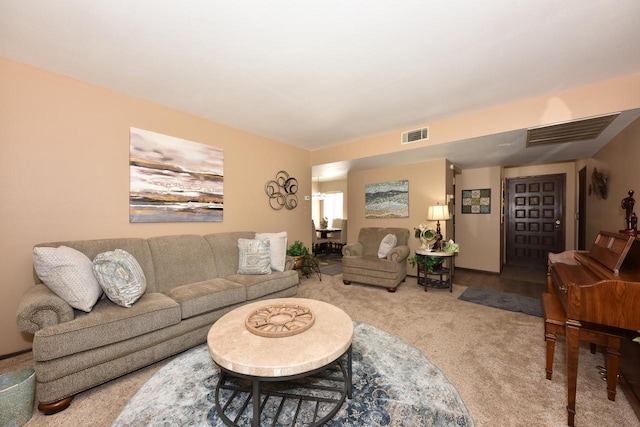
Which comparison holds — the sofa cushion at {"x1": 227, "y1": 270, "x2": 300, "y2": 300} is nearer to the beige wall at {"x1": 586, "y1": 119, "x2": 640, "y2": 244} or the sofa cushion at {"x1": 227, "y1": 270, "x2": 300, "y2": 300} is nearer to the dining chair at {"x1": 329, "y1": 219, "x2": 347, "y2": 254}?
the beige wall at {"x1": 586, "y1": 119, "x2": 640, "y2": 244}

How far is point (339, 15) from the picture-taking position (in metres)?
1.68

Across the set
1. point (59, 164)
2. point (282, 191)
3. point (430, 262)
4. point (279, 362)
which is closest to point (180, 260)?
point (59, 164)

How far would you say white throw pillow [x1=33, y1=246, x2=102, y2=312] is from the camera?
1.76m

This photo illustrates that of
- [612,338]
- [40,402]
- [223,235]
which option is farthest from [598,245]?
[40,402]

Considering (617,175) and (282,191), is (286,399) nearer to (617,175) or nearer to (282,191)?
(282,191)

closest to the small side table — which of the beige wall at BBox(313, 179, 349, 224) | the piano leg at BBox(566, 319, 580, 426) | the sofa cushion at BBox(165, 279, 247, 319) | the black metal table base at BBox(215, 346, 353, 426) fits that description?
the piano leg at BBox(566, 319, 580, 426)

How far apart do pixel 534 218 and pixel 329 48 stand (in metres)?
6.14

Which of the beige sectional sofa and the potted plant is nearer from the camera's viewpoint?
the beige sectional sofa

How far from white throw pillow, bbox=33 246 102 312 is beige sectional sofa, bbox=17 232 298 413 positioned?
0.07 m

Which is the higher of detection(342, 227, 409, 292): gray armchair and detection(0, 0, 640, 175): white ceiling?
detection(0, 0, 640, 175): white ceiling

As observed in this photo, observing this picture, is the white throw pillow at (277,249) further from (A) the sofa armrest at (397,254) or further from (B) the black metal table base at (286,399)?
(A) the sofa armrest at (397,254)

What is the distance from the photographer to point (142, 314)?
1.90 meters

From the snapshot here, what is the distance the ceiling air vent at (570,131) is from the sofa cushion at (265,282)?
3.43 meters

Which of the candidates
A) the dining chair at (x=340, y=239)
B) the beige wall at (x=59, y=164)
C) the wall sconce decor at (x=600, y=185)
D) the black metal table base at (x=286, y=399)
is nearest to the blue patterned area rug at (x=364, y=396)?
the black metal table base at (x=286, y=399)
